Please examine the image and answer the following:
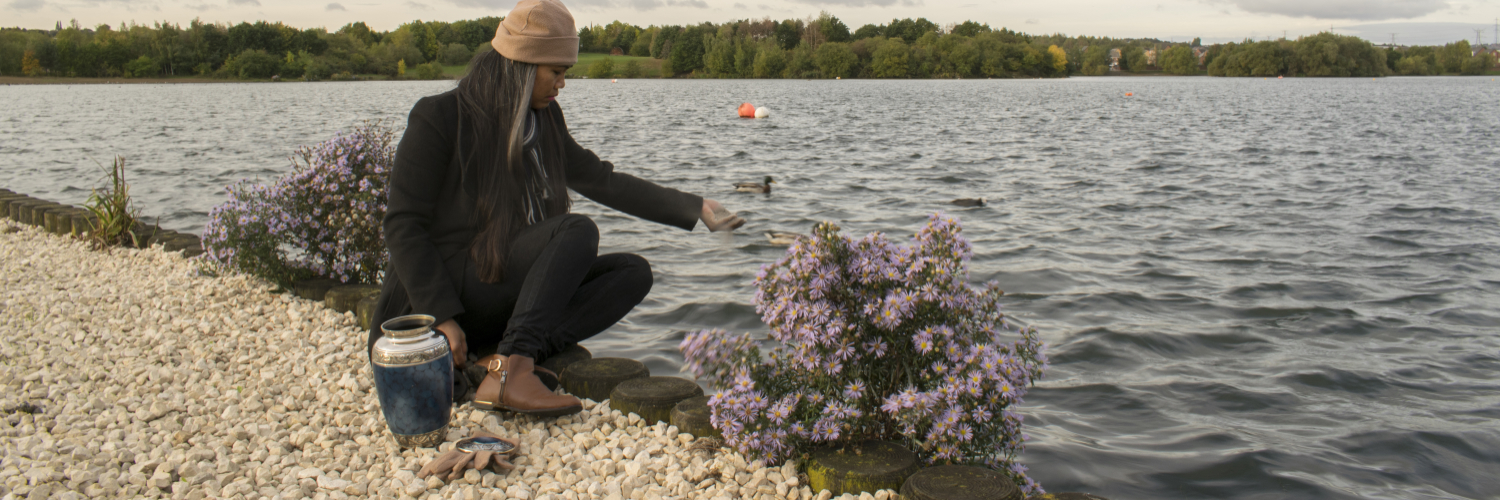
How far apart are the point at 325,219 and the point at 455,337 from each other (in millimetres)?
2141

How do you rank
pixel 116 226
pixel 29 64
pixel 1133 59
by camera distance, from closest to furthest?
pixel 116 226 → pixel 29 64 → pixel 1133 59

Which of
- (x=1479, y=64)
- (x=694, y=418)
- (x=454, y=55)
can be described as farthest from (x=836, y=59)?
(x=694, y=418)

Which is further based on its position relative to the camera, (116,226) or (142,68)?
(142,68)

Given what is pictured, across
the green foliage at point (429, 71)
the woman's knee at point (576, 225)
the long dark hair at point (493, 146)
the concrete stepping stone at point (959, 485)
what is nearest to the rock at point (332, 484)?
the long dark hair at point (493, 146)

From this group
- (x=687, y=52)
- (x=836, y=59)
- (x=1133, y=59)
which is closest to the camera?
(x=836, y=59)

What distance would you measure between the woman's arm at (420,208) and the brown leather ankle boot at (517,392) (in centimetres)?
26

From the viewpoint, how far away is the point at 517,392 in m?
3.26

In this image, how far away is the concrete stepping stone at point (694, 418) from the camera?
10.5 ft

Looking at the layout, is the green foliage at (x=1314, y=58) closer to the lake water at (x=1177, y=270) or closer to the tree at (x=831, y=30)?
the tree at (x=831, y=30)

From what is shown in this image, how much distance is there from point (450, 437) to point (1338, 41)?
14028cm

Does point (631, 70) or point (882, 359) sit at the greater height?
point (631, 70)

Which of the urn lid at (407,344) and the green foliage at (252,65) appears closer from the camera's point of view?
the urn lid at (407,344)

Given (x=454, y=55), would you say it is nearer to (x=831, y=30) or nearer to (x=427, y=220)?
(x=831, y=30)

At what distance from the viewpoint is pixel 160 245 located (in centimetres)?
652
